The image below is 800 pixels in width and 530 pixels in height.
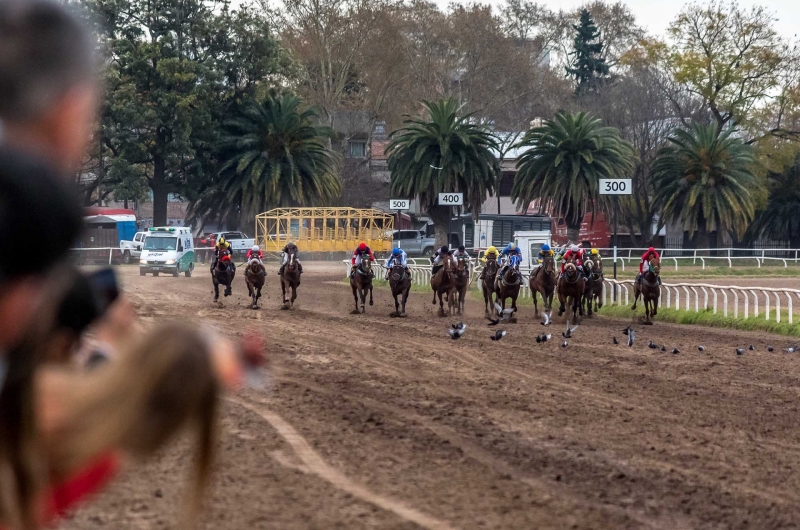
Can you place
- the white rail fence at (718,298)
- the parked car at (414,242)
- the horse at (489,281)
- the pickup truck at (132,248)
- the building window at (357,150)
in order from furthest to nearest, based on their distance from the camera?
the building window at (357,150), the parked car at (414,242), the pickup truck at (132,248), the horse at (489,281), the white rail fence at (718,298)

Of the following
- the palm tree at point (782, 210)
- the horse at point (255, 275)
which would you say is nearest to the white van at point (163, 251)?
the horse at point (255, 275)

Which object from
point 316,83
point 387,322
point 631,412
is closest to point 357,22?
point 316,83

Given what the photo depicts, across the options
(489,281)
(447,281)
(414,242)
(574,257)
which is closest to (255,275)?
(447,281)

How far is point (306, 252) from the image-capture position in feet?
190

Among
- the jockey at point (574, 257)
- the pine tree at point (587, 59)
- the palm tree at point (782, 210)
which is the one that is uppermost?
the pine tree at point (587, 59)

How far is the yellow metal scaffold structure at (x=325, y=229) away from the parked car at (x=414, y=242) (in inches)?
132

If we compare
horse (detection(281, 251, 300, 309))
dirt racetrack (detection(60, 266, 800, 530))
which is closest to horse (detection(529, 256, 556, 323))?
horse (detection(281, 251, 300, 309))

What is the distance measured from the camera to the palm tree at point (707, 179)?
53.1 metres

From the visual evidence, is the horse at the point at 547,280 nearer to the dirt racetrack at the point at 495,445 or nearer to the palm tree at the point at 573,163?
the dirt racetrack at the point at 495,445

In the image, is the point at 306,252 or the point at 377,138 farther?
the point at 377,138

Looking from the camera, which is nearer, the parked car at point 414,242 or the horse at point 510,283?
the horse at point 510,283

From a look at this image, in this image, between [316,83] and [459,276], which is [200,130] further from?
[459,276]

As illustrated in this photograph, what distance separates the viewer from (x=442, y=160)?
50375mm

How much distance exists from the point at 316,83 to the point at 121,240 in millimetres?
16903
